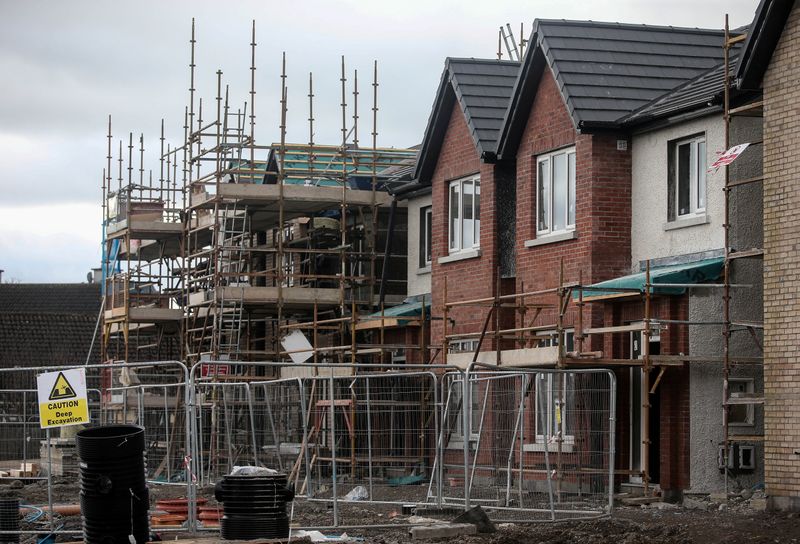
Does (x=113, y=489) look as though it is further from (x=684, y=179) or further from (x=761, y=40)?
(x=684, y=179)

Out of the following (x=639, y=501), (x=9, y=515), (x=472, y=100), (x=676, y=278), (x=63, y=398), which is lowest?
(x=639, y=501)

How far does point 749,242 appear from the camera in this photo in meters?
19.3

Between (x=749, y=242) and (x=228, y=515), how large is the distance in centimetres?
899

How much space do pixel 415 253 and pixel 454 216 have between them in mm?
2462

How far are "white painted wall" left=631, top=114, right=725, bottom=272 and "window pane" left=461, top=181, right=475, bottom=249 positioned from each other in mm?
4838

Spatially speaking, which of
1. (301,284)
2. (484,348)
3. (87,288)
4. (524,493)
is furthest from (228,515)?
(87,288)

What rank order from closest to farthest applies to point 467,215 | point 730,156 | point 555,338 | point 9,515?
point 9,515 < point 730,156 < point 555,338 < point 467,215

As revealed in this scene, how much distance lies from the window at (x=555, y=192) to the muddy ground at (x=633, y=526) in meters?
5.57

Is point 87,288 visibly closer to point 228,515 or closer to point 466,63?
point 466,63

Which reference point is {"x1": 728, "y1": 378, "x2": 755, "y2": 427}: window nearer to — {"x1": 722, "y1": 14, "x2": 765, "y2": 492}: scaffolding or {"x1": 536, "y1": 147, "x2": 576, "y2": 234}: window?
{"x1": 722, "y1": 14, "x2": 765, "y2": 492}: scaffolding

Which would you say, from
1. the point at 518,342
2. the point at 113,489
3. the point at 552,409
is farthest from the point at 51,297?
the point at 113,489

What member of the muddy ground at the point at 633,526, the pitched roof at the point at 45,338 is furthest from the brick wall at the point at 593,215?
the pitched roof at the point at 45,338

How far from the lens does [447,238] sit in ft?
86.8

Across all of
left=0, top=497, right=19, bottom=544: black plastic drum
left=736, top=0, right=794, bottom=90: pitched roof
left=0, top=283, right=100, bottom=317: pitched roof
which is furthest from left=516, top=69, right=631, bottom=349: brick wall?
left=0, top=283, right=100, bottom=317: pitched roof
